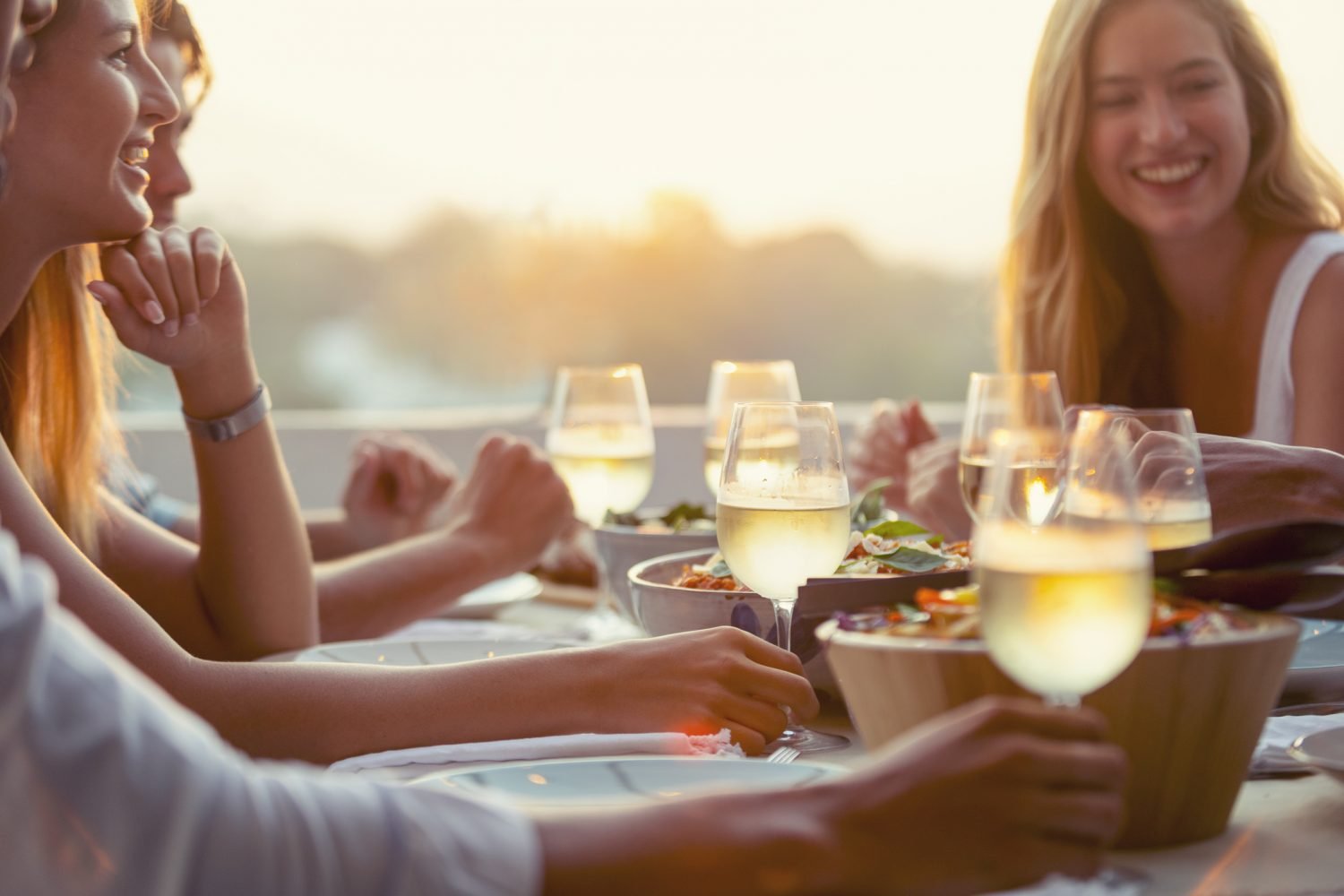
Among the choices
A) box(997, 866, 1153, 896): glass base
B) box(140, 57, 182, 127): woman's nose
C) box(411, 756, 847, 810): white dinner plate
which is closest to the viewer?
box(997, 866, 1153, 896): glass base

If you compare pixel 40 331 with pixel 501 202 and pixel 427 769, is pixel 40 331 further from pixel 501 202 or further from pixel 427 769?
pixel 501 202

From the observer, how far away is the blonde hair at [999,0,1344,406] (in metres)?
2.46

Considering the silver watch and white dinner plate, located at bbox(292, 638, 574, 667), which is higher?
the silver watch

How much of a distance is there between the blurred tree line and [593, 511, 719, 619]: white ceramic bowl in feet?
12.7

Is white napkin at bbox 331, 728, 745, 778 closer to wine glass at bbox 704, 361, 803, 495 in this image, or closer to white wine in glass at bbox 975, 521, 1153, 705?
white wine in glass at bbox 975, 521, 1153, 705

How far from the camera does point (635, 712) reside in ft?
3.43

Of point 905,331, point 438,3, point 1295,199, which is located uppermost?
point 438,3

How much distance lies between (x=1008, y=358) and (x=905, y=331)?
3.22 metres

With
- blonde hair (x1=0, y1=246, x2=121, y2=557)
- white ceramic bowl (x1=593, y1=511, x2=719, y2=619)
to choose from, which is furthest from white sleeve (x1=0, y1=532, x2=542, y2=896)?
blonde hair (x1=0, y1=246, x2=121, y2=557)

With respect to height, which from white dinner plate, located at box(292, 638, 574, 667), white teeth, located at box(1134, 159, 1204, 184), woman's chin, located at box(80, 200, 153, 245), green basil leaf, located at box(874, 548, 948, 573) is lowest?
white dinner plate, located at box(292, 638, 574, 667)

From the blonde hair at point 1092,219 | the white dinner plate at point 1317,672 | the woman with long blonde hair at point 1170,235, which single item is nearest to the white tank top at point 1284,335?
the woman with long blonde hair at point 1170,235

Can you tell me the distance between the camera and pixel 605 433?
1875mm

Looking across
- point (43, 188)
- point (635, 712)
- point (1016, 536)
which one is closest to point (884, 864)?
point (1016, 536)

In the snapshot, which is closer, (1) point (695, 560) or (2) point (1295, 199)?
(1) point (695, 560)
